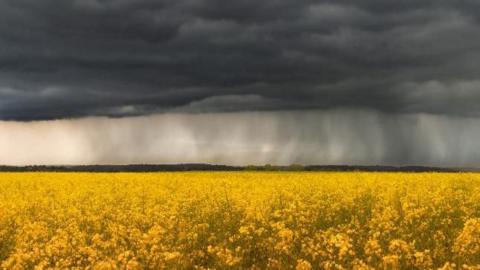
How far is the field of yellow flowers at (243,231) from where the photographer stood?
27.8ft

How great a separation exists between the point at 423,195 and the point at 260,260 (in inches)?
398

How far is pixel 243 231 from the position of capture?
9094mm

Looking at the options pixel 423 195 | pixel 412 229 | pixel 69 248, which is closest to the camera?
pixel 69 248

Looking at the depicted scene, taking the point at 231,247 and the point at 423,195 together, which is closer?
the point at 231,247

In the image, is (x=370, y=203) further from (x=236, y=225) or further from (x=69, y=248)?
(x=69, y=248)

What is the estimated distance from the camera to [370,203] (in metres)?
17.4

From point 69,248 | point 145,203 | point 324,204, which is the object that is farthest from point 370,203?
point 69,248

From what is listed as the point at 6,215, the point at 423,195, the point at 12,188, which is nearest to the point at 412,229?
the point at 423,195

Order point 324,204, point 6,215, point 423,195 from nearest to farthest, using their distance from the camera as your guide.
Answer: point 6,215
point 324,204
point 423,195

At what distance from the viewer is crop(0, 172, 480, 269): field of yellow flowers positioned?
8.47m

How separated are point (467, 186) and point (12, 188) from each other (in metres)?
→ 22.0

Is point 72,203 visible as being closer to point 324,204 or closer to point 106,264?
point 324,204

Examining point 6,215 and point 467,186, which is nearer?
point 6,215

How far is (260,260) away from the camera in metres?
10.3
